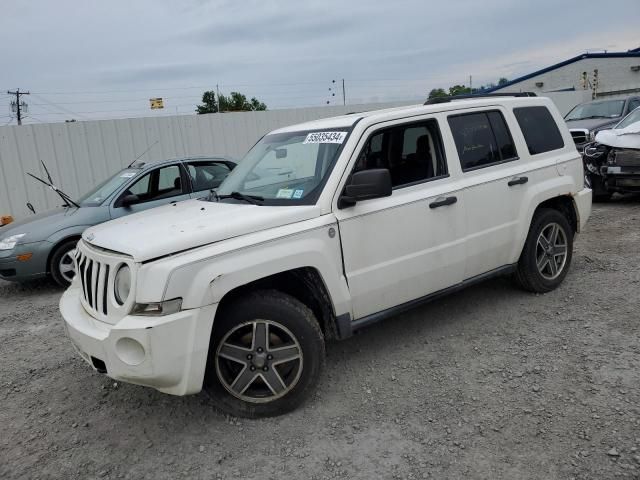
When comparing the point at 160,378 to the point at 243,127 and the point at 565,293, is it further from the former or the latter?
the point at 243,127

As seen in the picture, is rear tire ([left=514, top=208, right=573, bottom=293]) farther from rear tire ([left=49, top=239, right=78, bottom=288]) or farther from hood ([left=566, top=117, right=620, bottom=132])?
hood ([left=566, top=117, right=620, bottom=132])

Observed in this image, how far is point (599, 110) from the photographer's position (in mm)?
12438

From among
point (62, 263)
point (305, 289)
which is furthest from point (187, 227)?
point (62, 263)

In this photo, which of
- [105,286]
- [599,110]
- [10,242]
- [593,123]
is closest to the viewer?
[105,286]

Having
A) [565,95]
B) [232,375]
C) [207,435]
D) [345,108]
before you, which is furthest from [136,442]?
[565,95]

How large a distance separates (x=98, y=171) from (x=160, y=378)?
1002cm

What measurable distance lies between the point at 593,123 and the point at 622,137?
351 cm

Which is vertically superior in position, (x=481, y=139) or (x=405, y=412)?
(x=481, y=139)

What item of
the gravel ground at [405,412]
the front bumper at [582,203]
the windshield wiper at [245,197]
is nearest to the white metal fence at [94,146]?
the gravel ground at [405,412]

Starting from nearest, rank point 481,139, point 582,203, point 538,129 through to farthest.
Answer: point 481,139 → point 538,129 → point 582,203

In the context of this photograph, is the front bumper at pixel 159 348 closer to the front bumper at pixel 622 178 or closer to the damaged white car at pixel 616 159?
the damaged white car at pixel 616 159

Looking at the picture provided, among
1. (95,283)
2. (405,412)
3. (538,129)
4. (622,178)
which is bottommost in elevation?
(405,412)

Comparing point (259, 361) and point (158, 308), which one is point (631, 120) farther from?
point (158, 308)

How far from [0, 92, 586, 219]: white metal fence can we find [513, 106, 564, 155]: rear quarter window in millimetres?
9534
